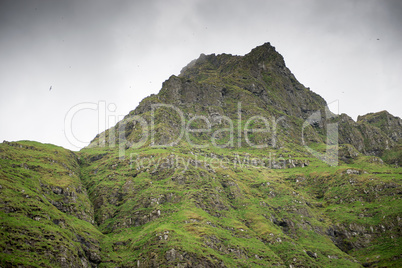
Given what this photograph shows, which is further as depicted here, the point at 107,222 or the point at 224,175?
the point at 224,175

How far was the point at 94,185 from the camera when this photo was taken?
131000 mm

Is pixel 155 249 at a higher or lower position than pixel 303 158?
lower

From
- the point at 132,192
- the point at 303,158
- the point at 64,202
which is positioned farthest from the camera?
the point at 303,158

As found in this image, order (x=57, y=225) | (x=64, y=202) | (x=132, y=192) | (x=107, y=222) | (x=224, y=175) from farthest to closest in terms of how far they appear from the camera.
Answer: (x=224, y=175)
(x=132, y=192)
(x=107, y=222)
(x=64, y=202)
(x=57, y=225)

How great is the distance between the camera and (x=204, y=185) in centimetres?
12912

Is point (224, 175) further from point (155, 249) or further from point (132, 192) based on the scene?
point (155, 249)

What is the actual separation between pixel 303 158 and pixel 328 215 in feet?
A: 213

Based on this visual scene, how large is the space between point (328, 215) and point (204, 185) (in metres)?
61.3

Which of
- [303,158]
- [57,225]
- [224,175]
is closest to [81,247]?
[57,225]

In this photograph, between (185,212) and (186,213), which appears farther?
(185,212)

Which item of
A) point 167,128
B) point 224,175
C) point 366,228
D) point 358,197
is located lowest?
point 366,228

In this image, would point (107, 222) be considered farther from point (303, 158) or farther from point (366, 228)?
point (303, 158)

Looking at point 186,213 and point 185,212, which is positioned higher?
point 185,212

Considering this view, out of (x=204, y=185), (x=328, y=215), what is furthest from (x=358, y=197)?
(x=204, y=185)
